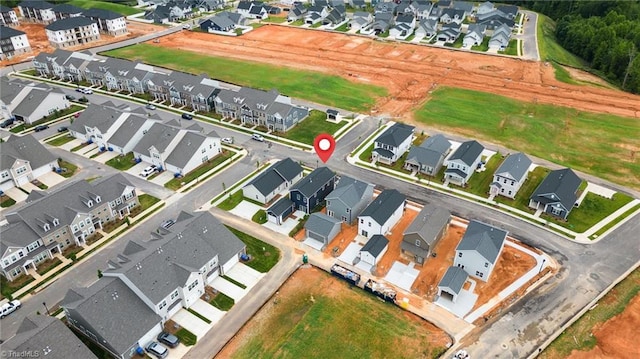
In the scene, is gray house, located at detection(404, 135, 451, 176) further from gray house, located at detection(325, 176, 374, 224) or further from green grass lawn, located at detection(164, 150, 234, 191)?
green grass lawn, located at detection(164, 150, 234, 191)

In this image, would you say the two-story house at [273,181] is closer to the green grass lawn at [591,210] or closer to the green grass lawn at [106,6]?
the green grass lawn at [591,210]

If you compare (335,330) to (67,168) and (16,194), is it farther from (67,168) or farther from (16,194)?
(67,168)

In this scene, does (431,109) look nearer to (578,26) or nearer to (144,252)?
(144,252)

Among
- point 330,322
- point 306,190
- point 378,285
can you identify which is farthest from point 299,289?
point 306,190

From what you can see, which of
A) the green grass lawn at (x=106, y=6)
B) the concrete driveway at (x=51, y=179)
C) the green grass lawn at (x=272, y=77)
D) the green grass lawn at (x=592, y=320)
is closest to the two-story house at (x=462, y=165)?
the green grass lawn at (x=592, y=320)

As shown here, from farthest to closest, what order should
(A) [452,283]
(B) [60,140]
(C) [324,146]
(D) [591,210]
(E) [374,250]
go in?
(B) [60,140] < (C) [324,146] < (D) [591,210] < (E) [374,250] < (A) [452,283]
